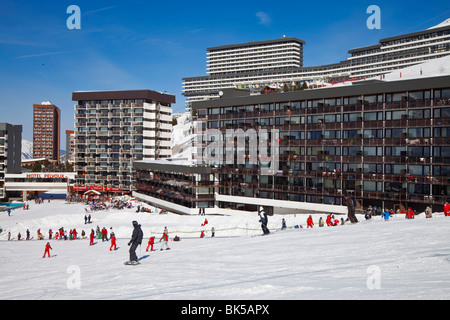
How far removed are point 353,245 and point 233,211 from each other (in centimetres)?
4814

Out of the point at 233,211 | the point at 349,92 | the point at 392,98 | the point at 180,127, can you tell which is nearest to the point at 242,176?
the point at 233,211

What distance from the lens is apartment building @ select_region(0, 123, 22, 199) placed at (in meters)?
108

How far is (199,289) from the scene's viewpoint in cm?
1364

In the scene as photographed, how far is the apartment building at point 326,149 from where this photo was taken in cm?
4947

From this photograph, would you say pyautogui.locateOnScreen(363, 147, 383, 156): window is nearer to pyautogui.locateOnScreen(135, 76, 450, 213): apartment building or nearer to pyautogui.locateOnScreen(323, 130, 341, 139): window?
pyautogui.locateOnScreen(135, 76, 450, 213): apartment building

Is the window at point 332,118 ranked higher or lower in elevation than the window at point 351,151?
higher

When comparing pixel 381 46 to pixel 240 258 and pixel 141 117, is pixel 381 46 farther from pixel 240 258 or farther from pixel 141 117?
pixel 240 258

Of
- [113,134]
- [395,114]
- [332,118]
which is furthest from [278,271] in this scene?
[113,134]
